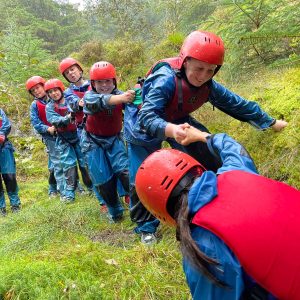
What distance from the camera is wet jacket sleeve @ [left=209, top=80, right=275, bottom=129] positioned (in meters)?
3.42

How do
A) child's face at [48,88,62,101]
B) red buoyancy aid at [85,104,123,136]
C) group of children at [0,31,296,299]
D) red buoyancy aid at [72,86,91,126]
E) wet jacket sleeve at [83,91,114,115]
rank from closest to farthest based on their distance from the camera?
group of children at [0,31,296,299] → wet jacket sleeve at [83,91,114,115] → red buoyancy aid at [85,104,123,136] → red buoyancy aid at [72,86,91,126] → child's face at [48,88,62,101]

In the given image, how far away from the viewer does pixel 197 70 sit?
2.96m

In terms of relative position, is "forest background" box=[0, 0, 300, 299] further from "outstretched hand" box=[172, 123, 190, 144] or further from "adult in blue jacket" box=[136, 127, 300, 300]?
"adult in blue jacket" box=[136, 127, 300, 300]

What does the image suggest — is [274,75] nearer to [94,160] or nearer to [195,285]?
[94,160]

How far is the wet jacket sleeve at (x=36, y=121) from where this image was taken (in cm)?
688

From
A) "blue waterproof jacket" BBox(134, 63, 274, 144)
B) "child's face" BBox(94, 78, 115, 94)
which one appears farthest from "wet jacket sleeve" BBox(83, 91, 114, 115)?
"blue waterproof jacket" BBox(134, 63, 274, 144)

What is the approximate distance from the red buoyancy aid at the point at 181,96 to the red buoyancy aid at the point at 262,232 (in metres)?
1.68

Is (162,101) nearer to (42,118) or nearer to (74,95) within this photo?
(74,95)

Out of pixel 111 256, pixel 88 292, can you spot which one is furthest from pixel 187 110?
pixel 88 292

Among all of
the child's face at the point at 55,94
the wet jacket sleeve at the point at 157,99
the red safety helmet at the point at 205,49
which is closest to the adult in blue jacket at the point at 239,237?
the wet jacket sleeve at the point at 157,99

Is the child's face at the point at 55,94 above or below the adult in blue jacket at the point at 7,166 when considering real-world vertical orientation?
above

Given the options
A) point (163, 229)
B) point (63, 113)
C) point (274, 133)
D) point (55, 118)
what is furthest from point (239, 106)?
Result: point (63, 113)

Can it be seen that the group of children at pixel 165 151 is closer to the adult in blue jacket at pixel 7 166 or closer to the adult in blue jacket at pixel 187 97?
the adult in blue jacket at pixel 187 97

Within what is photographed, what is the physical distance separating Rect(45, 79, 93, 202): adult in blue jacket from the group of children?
0.02 m
